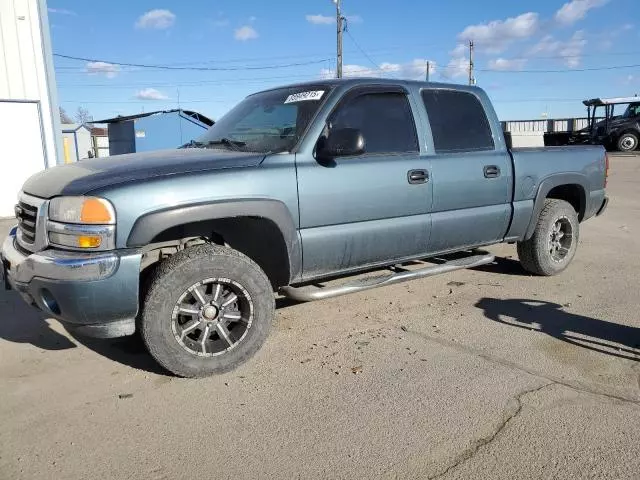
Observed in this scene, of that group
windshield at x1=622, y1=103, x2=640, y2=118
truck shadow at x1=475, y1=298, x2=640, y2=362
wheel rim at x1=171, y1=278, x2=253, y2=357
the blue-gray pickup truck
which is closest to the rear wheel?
windshield at x1=622, y1=103, x2=640, y2=118

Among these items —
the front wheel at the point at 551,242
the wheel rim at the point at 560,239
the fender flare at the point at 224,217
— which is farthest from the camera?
the wheel rim at the point at 560,239

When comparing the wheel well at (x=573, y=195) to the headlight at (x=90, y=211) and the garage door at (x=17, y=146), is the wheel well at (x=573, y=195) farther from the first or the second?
the garage door at (x=17, y=146)

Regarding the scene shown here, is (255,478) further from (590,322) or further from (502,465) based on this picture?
(590,322)

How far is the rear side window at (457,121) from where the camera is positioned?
438 cm

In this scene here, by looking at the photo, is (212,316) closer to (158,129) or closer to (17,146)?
(17,146)

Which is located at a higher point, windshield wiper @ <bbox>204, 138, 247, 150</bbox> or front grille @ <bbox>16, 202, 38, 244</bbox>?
windshield wiper @ <bbox>204, 138, 247, 150</bbox>

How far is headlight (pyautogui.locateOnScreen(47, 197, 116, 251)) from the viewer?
9.41 feet

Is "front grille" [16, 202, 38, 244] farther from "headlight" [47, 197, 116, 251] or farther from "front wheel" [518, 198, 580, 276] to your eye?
"front wheel" [518, 198, 580, 276]

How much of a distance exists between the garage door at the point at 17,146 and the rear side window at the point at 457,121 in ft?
29.2

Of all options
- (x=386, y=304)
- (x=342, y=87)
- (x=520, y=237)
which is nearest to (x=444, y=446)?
(x=386, y=304)

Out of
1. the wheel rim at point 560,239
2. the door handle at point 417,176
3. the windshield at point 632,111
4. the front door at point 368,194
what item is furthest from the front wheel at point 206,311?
the windshield at point 632,111

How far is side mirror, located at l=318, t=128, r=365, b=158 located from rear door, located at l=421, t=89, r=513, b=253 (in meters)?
0.93

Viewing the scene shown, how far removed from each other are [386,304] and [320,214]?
A: 4.75 feet

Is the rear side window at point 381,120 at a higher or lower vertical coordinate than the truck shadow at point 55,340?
higher
